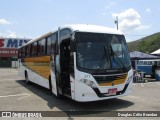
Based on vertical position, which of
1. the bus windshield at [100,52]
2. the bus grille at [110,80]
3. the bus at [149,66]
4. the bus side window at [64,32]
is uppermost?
the bus side window at [64,32]

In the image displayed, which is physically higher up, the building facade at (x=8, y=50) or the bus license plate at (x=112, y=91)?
the building facade at (x=8, y=50)

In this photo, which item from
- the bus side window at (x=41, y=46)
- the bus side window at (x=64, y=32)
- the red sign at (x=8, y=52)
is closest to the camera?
the bus side window at (x=64, y=32)

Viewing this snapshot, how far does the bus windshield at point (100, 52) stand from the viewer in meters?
10.6

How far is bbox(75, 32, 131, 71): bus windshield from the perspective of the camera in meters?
10.6

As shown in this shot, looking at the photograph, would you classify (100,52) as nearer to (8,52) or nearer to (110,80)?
(110,80)

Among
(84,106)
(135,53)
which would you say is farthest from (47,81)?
(135,53)

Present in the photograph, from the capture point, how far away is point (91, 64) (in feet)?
34.5

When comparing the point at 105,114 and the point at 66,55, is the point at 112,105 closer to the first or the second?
the point at 105,114

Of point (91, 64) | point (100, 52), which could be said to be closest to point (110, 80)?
point (91, 64)

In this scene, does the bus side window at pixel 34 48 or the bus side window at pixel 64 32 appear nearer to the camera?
the bus side window at pixel 64 32

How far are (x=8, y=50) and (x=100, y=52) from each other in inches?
2149

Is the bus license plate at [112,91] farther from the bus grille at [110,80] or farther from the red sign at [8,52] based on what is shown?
the red sign at [8,52]

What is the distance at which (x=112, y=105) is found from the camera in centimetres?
1138

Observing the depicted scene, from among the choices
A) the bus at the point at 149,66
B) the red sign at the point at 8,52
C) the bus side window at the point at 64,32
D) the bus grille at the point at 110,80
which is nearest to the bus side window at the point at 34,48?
the bus side window at the point at 64,32
